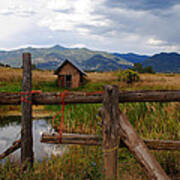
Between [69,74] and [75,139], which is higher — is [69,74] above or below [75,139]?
above

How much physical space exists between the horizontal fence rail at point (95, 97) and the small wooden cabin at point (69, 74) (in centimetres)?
1944

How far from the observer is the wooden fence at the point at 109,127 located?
3252 millimetres

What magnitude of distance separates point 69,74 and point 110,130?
67.3 feet

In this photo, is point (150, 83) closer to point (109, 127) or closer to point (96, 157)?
point (96, 157)

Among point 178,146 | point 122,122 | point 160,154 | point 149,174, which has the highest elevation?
point 122,122

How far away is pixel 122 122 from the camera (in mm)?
3344

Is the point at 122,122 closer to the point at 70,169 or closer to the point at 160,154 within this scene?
the point at 70,169

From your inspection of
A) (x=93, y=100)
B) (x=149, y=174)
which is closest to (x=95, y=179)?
(x=149, y=174)

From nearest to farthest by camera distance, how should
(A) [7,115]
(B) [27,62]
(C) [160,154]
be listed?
(B) [27,62] < (C) [160,154] < (A) [7,115]

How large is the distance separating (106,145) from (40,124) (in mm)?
8214

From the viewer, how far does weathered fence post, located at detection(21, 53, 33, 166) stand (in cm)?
370

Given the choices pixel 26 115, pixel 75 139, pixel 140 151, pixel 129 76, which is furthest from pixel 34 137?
pixel 129 76

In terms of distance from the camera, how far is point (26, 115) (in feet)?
12.4

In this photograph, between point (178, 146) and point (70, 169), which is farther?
point (70, 169)
